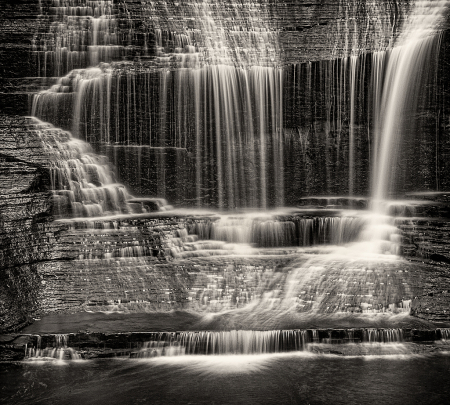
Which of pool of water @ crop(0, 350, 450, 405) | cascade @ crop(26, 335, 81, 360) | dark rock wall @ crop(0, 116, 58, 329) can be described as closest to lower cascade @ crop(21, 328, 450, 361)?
cascade @ crop(26, 335, 81, 360)

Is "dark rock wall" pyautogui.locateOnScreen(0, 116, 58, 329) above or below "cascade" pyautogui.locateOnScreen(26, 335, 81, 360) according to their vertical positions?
above

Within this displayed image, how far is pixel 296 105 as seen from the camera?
16562mm

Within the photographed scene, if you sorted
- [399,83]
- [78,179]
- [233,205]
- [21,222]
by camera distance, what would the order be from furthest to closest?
[233,205], [399,83], [78,179], [21,222]

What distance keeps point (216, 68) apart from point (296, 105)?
223cm

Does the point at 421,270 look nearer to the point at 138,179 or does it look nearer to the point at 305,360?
the point at 305,360

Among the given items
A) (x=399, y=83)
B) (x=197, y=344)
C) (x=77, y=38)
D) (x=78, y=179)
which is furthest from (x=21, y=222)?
(x=399, y=83)

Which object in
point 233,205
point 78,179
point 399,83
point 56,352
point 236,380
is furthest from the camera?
point 233,205

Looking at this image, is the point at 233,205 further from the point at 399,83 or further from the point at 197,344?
the point at 197,344

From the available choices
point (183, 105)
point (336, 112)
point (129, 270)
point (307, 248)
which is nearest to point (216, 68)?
point (183, 105)

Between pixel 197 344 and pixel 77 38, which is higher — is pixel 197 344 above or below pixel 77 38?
below

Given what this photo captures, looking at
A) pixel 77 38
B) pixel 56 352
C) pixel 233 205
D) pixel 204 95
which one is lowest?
pixel 56 352

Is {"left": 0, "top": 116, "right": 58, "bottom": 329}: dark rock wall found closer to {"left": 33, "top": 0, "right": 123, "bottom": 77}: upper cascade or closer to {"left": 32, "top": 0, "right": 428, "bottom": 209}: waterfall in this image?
{"left": 32, "top": 0, "right": 428, "bottom": 209}: waterfall

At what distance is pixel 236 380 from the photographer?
860 centimetres

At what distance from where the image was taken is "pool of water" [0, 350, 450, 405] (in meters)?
8.20
